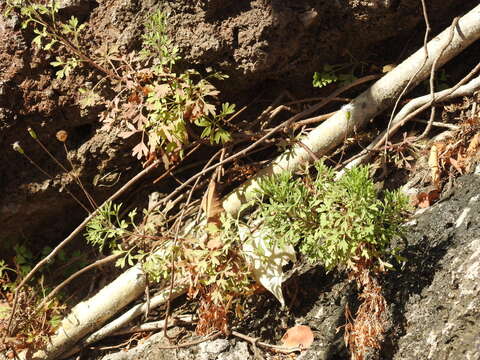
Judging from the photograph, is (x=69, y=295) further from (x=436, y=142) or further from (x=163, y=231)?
(x=436, y=142)

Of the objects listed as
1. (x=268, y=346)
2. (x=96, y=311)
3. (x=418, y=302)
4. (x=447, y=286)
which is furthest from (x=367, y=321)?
(x=96, y=311)

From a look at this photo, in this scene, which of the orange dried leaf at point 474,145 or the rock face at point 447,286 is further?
the orange dried leaf at point 474,145

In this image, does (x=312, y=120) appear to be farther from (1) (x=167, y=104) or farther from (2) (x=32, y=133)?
(2) (x=32, y=133)

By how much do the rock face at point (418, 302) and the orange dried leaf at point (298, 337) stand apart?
0.12 ft

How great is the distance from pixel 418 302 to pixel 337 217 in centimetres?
54

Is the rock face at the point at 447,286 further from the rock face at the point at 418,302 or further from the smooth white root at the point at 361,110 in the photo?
the smooth white root at the point at 361,110

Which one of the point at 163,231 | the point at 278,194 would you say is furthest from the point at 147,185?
the point at 278,194

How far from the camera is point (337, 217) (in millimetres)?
2746

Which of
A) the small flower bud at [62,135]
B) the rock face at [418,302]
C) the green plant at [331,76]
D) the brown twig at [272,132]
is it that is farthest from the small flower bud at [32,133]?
the green plant at [331,76]

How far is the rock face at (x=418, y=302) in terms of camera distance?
2.51m

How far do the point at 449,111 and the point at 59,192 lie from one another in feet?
8.20

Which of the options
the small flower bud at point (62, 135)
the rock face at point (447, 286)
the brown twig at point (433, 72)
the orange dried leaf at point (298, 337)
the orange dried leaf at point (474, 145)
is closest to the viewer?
the rock face at point (447, 286)

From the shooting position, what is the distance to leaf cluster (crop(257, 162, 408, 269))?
268cm

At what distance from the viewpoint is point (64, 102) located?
3590 mm
